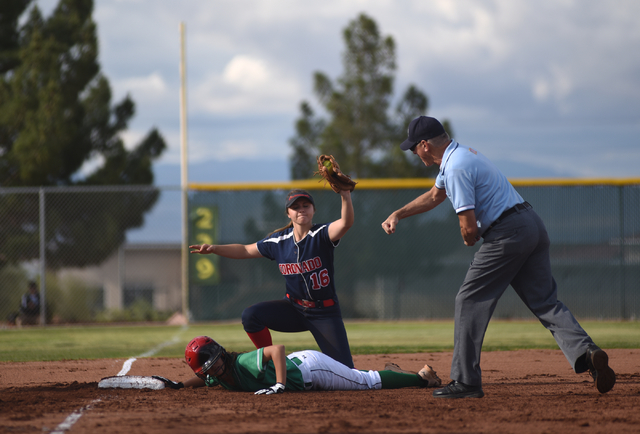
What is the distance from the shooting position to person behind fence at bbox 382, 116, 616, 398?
3.93 m

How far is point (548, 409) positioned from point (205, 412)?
205cm

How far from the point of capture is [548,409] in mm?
3641

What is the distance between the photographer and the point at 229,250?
497cm

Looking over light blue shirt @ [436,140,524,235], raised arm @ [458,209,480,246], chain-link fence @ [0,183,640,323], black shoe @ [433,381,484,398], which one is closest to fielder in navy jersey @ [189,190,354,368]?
black shoe @ [433,381,484,398]

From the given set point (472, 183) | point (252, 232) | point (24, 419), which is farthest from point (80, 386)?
point (252, 232)

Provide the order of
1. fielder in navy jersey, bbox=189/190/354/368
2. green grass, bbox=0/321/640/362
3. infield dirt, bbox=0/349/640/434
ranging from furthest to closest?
1. green grass, bbox=0/321/640/362
2. fielder in navy jersey, bbox=189/190/354/368
3. infield dirt, bbox=0/349/640/434

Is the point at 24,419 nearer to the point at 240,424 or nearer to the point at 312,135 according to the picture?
the point at 240,424

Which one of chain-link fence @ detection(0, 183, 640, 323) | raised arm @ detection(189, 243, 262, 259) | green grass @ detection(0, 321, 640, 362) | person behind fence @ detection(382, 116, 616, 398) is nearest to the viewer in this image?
person behind fence @ detection(382, 116, 616, 398)

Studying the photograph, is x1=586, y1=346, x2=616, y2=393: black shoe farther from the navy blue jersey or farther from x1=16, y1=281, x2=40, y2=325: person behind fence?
x1=16, y1=281, x2=40, y2=325: person behind fence

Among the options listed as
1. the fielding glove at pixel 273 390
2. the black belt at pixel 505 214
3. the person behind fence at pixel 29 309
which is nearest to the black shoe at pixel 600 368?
the black belt at pixel 505 214

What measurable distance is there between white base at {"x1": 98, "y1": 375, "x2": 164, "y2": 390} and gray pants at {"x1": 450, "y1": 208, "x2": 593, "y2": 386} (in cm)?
214

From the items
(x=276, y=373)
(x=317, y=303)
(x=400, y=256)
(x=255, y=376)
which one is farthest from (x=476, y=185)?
(x=400, y=256)

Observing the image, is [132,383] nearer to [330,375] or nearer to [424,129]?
[330,375]

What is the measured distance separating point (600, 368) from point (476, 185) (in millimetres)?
1391
